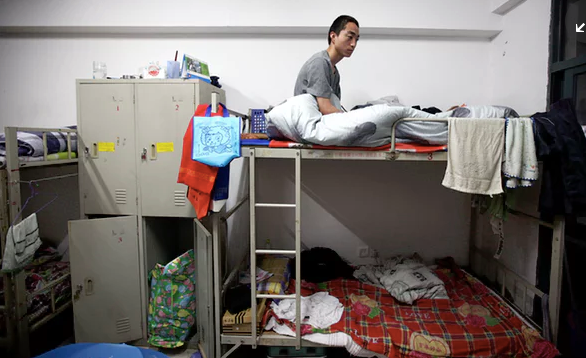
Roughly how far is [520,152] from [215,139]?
72.3 inches

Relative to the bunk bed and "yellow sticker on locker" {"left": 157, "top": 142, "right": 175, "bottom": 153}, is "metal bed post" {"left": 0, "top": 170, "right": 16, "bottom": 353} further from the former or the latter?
"yellow sticker on locker" {"left": 157, "top": 142, "right": 175, "bottom": 153}

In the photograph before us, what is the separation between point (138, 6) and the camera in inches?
113

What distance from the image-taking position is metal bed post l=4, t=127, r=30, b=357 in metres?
1.95

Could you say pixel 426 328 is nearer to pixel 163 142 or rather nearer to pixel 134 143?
pixel 163 142

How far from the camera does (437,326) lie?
215 cm

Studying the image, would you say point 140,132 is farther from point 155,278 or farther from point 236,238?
point 236,238

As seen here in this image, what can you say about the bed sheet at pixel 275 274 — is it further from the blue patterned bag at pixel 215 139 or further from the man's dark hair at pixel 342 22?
the man's dark hair at pixel 342 22

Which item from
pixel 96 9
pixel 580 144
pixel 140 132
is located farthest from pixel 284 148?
pixel 96 9

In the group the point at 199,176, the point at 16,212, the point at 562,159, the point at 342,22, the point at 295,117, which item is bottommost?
the point at 16,212

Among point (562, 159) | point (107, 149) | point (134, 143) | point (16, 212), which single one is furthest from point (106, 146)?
point (562, 159)

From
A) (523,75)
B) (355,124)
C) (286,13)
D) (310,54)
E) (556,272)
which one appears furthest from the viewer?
(310,54)

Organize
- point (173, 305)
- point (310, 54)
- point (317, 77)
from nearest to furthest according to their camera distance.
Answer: point (317, 77) < point (173, 305) < point (310, 54)

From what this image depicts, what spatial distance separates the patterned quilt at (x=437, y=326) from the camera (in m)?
1.98

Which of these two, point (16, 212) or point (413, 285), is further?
point (413, 285)
